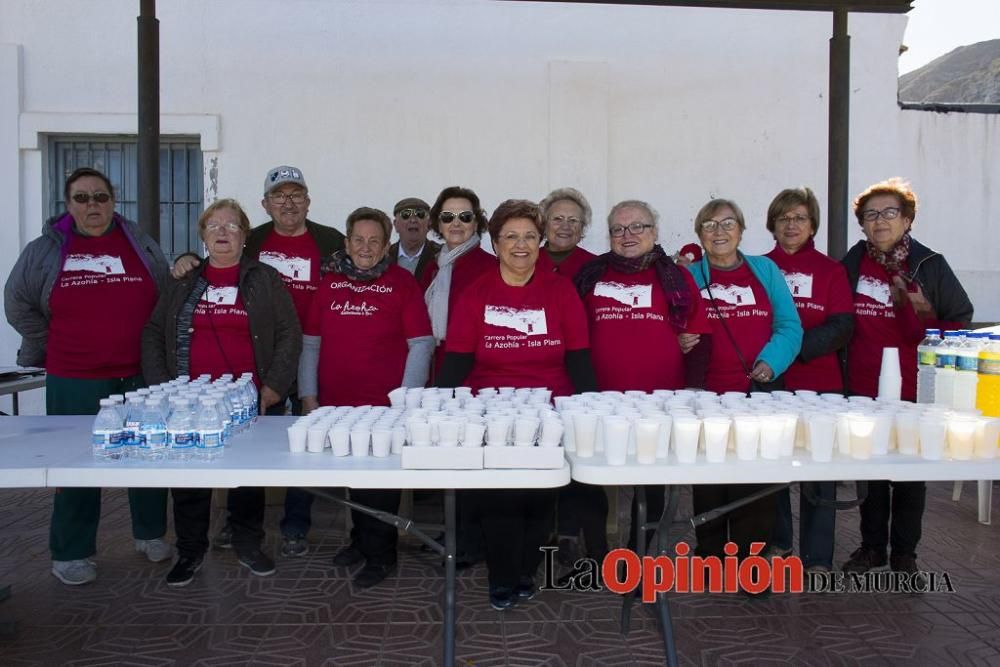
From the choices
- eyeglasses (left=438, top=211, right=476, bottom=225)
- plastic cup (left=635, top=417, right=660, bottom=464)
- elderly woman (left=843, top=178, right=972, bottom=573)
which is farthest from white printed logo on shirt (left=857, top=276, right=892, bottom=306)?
eyeglasses (left=438, top=211, right=476, bottom=225)

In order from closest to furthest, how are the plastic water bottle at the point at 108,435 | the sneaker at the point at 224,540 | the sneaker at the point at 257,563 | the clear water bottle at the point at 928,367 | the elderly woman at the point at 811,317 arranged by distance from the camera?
the plastic water bottle at the point at 108,435, the clear water bottle at the point at 928,367, the elderly woman at the point at 811,317, the sneaker at the point at 257,563, the sneaker at the point at 224,540

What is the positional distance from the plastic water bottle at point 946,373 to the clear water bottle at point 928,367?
5 centimetres

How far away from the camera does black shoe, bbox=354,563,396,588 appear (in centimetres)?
355

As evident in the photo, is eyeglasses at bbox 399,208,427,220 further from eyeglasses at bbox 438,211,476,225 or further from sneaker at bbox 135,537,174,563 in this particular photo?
sneaker at bbox 135,537,174,563

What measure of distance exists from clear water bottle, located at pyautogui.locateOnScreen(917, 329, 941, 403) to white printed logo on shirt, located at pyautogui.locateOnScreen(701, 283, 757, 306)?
688 mm

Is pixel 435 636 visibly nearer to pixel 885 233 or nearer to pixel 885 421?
pixel 885 421

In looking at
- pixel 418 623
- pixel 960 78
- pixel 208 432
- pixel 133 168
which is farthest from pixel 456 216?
pixel 960 78

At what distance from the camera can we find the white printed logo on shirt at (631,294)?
10.7 ft

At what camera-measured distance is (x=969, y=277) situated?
7.00 m

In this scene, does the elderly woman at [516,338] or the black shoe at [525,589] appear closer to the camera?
the elderly woman at [516,338]

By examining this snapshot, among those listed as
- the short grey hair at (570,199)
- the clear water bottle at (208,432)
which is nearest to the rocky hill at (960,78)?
the short grey hair at (570,199)

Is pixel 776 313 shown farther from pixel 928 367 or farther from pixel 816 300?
pixel 928 367

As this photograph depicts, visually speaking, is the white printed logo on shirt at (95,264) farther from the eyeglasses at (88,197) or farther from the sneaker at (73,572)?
the sneaker at (73,572)

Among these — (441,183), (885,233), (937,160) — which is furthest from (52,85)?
(937,160)
